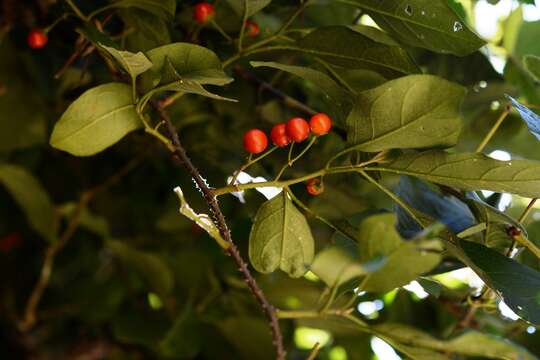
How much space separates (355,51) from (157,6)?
21cm

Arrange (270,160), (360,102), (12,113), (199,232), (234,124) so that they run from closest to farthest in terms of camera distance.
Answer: (360,102), (270,160), (234,124), (12,113), (199,232)

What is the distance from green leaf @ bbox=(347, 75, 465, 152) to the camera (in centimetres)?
66

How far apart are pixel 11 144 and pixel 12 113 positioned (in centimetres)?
6

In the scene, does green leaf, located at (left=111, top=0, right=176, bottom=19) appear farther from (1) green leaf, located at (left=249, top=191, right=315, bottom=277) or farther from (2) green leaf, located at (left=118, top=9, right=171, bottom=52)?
(1) green leaf, located at (left=249, top=191, right=315, bottom=277)

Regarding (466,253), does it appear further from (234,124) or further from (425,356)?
(234,124)

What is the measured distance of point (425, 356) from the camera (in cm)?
71

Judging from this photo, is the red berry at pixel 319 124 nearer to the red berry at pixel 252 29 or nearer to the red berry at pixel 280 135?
the red berry at pixel 280 135

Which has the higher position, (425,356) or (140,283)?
(425,356)

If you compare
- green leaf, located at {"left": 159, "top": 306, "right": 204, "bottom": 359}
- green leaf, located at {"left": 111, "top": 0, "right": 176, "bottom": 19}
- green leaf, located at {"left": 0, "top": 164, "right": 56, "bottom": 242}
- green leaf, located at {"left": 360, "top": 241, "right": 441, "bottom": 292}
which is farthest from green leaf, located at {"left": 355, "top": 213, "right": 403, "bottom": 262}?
green leaf, located at {"left": 0, "top": 164, "right": 56, "bottom": 242}

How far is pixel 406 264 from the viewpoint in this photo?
1.94 ft

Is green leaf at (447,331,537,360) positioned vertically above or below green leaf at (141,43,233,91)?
below

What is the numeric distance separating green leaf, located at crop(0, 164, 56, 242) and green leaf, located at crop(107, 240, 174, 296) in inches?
5.1

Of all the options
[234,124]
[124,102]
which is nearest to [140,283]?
[234,124]

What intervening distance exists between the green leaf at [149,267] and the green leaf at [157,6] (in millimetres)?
604
